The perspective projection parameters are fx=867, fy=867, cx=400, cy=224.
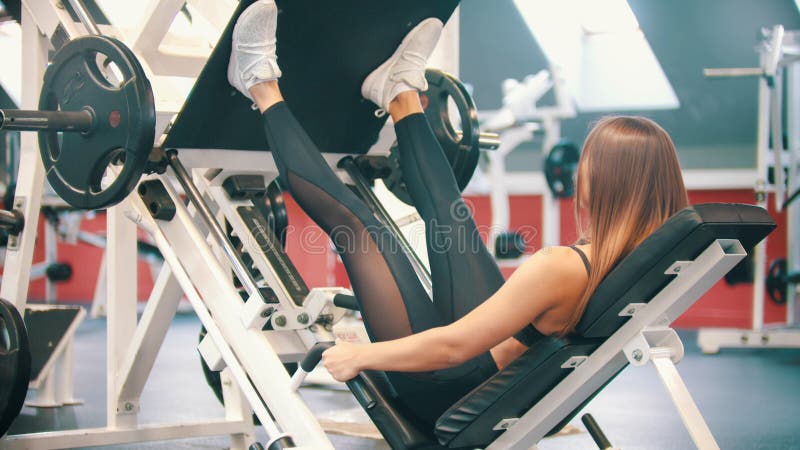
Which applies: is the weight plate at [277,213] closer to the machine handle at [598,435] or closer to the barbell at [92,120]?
the barbell at [92,120]

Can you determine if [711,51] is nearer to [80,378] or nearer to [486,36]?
[486,36]

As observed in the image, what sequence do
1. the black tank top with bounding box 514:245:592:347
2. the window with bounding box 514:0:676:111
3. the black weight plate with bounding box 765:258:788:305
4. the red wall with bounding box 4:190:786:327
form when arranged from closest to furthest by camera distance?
1. the black tank top with bounding box 514:245:592:347
2. the black weight plate with bounding box 765:258:788:305
3. the red wall with bounding box 4:190:786:327
4. the window with bounding box 514:0:676:111

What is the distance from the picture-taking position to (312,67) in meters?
2.06

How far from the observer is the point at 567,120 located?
6328mm

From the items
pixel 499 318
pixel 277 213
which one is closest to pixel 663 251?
pixel 499 318

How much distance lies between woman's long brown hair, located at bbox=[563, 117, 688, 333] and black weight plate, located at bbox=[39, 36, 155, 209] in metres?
0.93

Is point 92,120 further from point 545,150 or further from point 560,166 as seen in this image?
point 545,150

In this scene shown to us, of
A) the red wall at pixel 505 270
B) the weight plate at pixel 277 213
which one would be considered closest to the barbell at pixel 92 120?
the weight plate at pixel 277 213

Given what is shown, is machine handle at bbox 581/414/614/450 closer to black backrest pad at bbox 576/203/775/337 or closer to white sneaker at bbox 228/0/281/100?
black backrest pad at bbox 576/203/775/337

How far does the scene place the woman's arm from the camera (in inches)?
55.2

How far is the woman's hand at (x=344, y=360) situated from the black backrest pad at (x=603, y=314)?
0.18 m

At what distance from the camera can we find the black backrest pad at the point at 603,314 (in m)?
1.32

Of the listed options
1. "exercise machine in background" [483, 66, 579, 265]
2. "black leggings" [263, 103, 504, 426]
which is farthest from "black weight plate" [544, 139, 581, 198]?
"black leggings" [263, 103, 504, 426]

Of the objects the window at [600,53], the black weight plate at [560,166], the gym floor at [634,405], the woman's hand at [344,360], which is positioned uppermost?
the window at [600,53]
